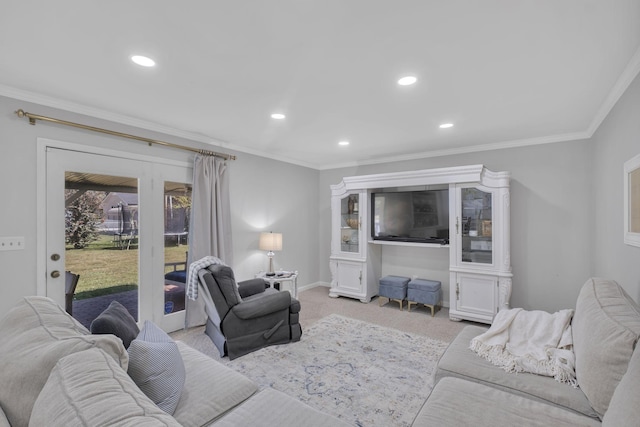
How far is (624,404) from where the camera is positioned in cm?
100

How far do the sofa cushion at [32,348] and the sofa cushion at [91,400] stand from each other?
10 centimetres

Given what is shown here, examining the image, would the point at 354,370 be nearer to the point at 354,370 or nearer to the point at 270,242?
the point at 354,370

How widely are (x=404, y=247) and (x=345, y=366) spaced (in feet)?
8.80

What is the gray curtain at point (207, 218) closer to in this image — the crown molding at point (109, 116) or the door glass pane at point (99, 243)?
the crown molding at point (109, 116)

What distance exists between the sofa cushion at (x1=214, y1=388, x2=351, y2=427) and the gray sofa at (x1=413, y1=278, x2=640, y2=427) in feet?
1.55

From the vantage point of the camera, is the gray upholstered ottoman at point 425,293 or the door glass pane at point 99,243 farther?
the gray upholstered ottoman at point 425,293

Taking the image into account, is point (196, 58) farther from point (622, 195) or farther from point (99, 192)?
point (622, 195)

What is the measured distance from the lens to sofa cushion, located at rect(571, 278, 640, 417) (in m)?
1.28

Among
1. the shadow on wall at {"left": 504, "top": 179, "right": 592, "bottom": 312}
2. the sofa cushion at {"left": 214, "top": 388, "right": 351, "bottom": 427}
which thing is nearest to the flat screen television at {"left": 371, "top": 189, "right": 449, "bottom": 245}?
the shadow on wall at {"left": 504, "top": 179, "right": 592, "bottom": 312}

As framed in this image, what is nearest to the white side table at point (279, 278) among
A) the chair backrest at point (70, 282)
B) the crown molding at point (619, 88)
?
the chair backrest at point (70, 282)

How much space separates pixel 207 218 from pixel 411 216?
3.01 meters

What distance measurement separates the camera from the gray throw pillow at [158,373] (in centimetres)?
128

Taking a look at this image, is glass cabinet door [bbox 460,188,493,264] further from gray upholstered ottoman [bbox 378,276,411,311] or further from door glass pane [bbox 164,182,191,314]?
door glass pane [bbox 164,182,191,314]

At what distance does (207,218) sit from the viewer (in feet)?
12.5
